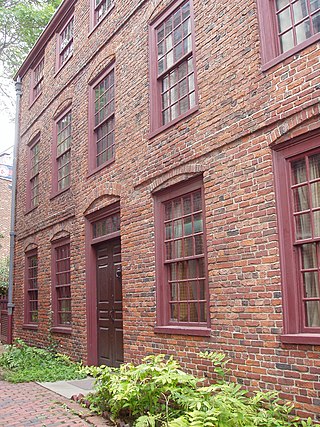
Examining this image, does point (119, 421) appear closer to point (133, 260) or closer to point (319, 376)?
point (319, 376)

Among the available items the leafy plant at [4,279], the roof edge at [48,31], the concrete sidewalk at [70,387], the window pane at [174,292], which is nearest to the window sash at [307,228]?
the window pane at [174,292]

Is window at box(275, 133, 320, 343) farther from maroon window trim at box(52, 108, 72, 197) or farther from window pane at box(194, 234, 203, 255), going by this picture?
maroon window trim at box(52, 108, 72, 197)

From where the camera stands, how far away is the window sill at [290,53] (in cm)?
516

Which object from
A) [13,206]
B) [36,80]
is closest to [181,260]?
[13,206]

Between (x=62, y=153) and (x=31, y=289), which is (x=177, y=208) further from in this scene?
(x=31, y=289)

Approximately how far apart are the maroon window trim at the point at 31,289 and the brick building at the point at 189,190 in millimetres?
947

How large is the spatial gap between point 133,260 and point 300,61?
165 inches

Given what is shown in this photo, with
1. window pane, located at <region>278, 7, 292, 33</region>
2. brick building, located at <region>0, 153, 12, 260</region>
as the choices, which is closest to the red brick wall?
brick building, located at <region>0, 153, 12, 260</region>

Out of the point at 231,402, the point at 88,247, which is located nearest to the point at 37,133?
the point at 88,247

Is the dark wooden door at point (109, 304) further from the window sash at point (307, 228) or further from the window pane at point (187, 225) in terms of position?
the window sash at point (307, 228)

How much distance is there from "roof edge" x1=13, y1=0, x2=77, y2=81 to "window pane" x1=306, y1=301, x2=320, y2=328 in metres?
9.83

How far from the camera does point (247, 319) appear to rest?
5.60 m

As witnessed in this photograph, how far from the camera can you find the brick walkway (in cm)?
581

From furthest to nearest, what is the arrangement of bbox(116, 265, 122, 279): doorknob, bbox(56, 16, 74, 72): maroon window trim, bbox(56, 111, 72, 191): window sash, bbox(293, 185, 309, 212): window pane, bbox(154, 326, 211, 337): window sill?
bbox(56, 16, 74, 72): maroon window trim → bbox(56, 111, 72, 191): window sash → bbox(116, 265, 122, 279): doorknob → bbox(154, 326, 211, 337): window sill → bbox(293, 185, 309, 212): window pane
